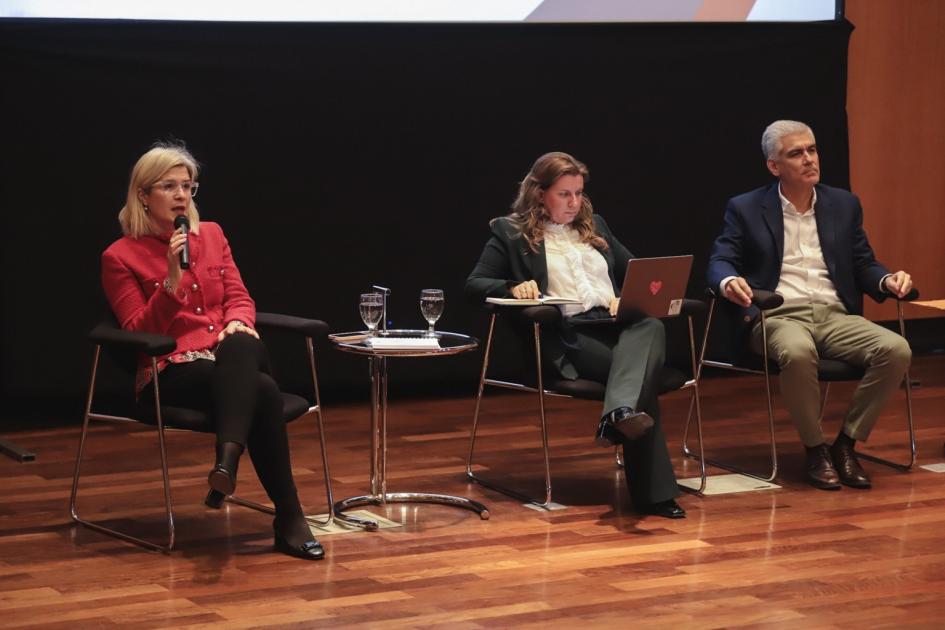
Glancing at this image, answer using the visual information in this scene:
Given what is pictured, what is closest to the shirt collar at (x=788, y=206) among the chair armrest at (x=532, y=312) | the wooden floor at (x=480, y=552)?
the wooden floor at (x=480, y=552)

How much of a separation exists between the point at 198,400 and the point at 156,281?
0.41m

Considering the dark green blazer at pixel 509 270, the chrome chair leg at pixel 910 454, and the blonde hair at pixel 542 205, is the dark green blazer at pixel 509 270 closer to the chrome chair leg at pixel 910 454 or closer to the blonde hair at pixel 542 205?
the blonde hair at pixel 542 205

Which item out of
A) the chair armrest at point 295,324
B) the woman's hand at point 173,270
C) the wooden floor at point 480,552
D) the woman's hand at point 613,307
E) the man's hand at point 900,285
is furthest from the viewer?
the man's hand at point 900,285

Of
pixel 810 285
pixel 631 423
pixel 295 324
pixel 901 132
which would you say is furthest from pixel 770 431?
pixel 901 132

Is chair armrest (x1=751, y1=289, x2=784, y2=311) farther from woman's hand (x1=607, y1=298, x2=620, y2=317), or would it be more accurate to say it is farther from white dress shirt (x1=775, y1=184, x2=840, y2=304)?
woman's hand (x1=607, y1=298, x2=620, y2=317)

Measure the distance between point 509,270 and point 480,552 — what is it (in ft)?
3.92

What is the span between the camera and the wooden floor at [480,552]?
3.84m

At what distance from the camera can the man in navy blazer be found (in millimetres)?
5320

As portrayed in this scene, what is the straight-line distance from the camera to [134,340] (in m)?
4.28

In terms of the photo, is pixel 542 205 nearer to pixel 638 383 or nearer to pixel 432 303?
pixel 432 303

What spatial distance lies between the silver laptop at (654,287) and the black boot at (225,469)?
4.71 ft

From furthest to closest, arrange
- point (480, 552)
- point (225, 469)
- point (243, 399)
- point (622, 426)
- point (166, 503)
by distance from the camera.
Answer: point (622, 426) < point (166, 503) < point (480, 552) < point (243, 399) < point (225, 469)

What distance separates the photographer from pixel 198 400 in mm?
4430

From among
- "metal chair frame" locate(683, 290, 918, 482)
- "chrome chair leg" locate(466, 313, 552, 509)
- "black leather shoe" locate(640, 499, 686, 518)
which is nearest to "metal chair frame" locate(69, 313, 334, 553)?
"chrome chair leg" locate(466, 313, 552, 509)
